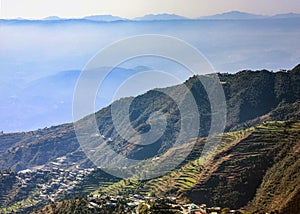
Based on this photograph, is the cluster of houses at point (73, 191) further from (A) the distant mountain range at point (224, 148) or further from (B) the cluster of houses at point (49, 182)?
(A) the distant mountain range at point (224, 148)

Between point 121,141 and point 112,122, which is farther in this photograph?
point 112,122

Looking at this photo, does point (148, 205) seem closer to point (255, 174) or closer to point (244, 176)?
point (244, 176)

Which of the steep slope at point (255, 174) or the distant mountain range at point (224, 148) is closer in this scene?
the steep slope at point (255, 174)

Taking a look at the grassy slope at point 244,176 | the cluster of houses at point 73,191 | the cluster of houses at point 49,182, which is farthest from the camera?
the cluster of houses at point 49,182

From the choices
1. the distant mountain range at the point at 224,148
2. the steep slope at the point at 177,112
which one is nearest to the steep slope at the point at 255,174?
the distant mountain range at the point at 224,148

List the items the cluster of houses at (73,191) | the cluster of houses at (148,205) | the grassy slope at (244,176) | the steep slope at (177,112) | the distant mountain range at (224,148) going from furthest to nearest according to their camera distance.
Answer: the steep slope at (177,112) < the distant mountain range at (224,148) < the grassy slope at (244,176) < the cluster of houses at (73,191) < the cluster of houses at (148,205)

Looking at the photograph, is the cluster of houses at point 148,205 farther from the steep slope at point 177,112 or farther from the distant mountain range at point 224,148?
the steep slope at point 177,112

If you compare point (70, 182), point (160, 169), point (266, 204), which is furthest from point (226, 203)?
point (70, 182)

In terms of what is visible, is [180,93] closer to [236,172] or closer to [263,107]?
[263,107]

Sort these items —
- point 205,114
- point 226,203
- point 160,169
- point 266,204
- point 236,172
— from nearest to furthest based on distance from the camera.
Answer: point 266,204
point 226,203
point 236,172
point 160,169
point 205,114

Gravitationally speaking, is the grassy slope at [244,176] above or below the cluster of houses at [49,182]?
above

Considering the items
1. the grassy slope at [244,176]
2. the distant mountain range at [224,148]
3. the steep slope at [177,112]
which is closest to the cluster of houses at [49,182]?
the distant mountain range at [224,148]
